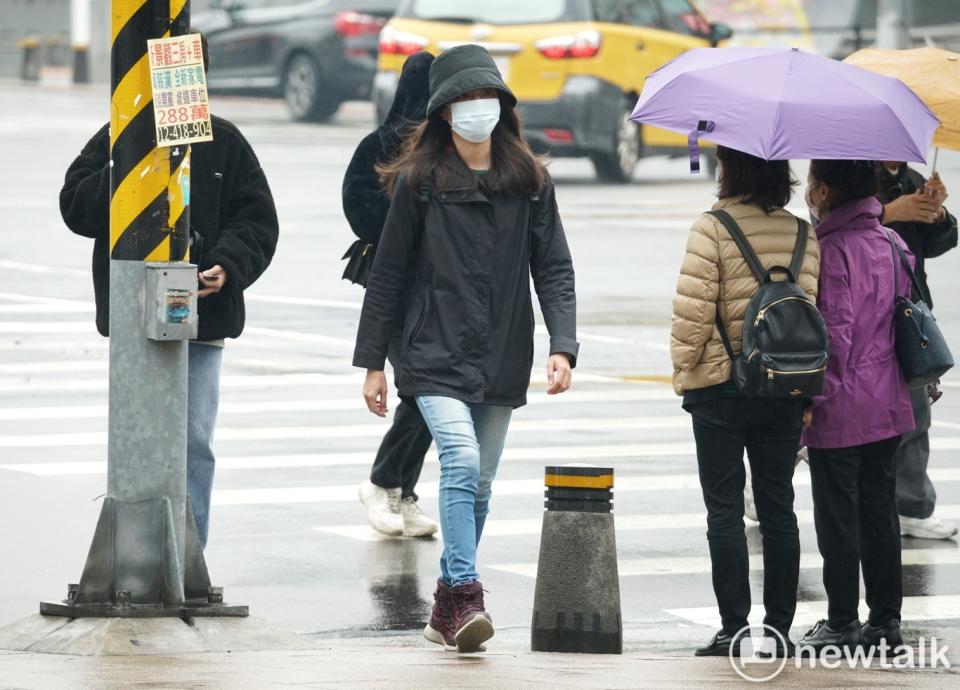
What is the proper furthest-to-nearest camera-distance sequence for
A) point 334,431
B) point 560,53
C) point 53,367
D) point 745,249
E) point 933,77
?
point 560,53
point 53,367
point 334,431
point 933,77
point 745,249

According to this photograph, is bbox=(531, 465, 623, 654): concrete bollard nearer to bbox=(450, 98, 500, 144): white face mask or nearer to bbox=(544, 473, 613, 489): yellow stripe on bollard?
bbox=(544, 473, 613, 489): yellow stripe on bollard

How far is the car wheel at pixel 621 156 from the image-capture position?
80.3ft

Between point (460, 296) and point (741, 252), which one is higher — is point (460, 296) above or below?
below

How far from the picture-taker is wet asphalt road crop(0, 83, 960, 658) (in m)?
7.98

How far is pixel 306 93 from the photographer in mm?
33312

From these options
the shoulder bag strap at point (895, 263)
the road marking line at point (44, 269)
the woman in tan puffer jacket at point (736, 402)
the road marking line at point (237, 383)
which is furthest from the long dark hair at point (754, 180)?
the road marking line at point (44, 269)

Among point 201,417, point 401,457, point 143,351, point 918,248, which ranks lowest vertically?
point 401,457

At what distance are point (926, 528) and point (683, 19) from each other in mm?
17277

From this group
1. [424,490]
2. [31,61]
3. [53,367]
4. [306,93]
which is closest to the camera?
[424,490]

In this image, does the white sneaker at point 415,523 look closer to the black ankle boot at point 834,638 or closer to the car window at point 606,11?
the black ankle boot at point 834,638

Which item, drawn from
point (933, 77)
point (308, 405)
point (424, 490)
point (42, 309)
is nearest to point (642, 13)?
point (42, 309)

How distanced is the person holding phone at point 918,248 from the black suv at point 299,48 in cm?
2379

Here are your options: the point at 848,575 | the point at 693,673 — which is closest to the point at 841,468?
the point at 848,575

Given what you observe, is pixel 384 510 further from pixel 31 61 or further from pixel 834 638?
pixel 31 61
